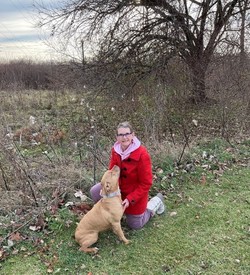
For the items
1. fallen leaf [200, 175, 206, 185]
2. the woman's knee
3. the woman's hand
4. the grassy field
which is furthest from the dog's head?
fallen leaf [200, 175, 206, 185]

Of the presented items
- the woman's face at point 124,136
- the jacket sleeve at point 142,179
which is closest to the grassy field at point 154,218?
the jacket sleeve at point 142,179

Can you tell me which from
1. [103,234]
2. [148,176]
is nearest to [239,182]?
[148,176]

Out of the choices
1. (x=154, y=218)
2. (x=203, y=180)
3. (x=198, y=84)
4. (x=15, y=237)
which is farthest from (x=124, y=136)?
(x=198, y=84)

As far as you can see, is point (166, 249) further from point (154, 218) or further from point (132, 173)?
point (132, 173)

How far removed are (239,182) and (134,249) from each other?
7.91 feet

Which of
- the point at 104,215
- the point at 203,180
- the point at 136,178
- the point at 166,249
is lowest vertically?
the point at 166,249

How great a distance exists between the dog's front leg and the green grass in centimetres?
7

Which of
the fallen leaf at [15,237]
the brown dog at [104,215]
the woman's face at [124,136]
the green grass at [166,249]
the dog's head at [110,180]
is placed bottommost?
the green grass at [166,249]

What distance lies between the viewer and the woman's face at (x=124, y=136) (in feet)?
11.6

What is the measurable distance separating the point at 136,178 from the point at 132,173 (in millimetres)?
89

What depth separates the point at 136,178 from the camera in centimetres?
373

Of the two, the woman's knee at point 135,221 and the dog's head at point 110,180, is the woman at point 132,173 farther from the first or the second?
the dog's head at point 110,180

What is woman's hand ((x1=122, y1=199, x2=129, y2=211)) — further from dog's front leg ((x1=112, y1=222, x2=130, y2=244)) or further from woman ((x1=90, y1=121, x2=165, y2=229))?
dog's front leg ((x1=112, y1=222, x2=130, y2=244))

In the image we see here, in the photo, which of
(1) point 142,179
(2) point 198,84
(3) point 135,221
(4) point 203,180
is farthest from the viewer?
(2) point 198,84
